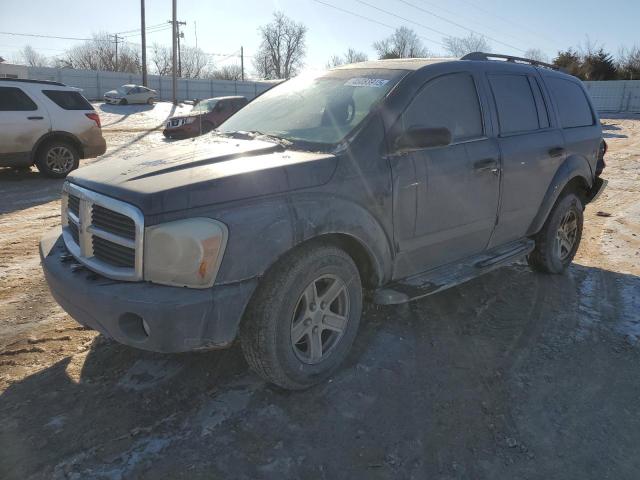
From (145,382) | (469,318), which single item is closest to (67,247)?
(145,382)

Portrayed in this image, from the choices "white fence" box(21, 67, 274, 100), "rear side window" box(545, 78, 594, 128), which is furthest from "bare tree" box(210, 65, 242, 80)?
"rear side window" box(545, 78, 594, 128)

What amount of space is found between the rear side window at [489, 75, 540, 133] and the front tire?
6.65ft

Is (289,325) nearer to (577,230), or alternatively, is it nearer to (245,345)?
(245,345)

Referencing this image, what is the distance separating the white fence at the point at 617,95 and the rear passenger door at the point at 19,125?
40033mm

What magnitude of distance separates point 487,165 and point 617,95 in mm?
44024

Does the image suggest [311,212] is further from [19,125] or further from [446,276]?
[19,125]

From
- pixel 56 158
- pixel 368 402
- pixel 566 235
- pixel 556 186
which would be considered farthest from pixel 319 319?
pixel 56 158

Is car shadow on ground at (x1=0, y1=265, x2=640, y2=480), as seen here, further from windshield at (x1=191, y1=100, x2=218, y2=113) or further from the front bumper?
windshield at (x1=191, y1=100, x2=218, y2=113)

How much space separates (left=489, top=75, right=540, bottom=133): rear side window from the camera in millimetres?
4062

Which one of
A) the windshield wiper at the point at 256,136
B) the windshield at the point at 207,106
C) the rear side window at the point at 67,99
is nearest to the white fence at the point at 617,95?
the windshield at the point at 207,106

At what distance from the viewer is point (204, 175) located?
261 centimetres

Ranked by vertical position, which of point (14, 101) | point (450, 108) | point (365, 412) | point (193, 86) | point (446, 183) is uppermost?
point (193, 86)

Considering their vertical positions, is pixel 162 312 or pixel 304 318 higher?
pixel 162 312

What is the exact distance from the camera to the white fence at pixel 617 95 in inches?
1544
